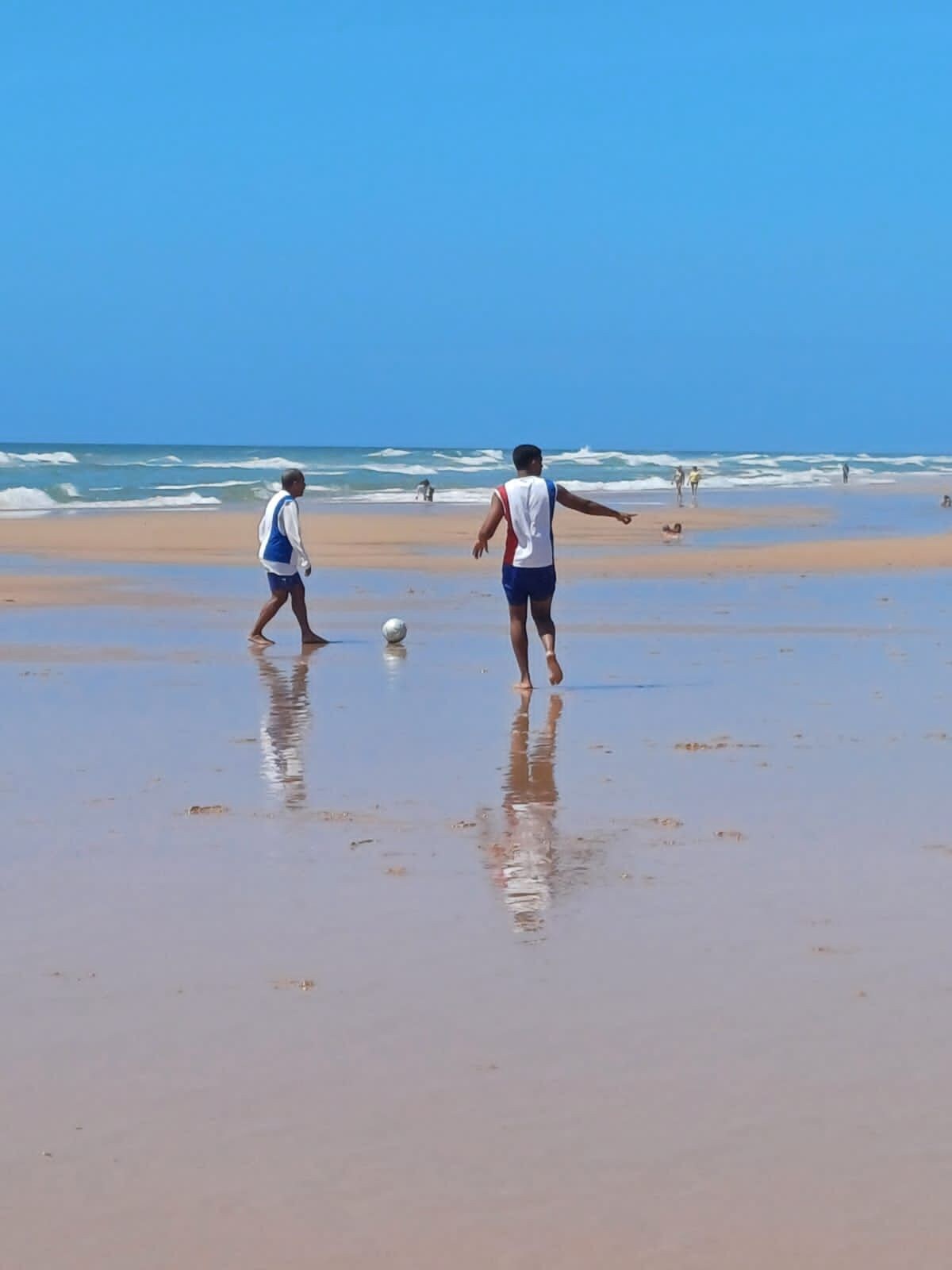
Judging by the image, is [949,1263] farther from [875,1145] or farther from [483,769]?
[483,769]

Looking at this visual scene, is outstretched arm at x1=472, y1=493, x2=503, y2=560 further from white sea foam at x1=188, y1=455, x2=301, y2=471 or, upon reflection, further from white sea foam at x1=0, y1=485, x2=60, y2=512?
white sea foam at x1=188, y1=455, x2=301, y2=471

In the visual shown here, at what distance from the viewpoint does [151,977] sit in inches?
197

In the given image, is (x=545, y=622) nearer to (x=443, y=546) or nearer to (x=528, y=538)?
(x=528, y=538)

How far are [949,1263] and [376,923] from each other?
101 inches

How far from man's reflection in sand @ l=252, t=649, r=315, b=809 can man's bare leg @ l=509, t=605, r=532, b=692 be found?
131cm

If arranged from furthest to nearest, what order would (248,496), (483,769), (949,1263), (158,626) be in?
1. (248,496)
2. (158,626)
3. (483,769)
4. (949,1263)

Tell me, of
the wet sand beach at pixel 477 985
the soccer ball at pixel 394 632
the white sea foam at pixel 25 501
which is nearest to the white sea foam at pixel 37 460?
the white sea foam at pixel 25 501

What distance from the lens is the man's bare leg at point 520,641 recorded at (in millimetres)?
11227

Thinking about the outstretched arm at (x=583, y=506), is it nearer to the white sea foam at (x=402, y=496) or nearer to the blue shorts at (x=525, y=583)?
the blue shorts at (x=525, y=583)

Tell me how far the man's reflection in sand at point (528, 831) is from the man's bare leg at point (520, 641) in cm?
146

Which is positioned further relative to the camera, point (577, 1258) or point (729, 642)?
point (729, 642)

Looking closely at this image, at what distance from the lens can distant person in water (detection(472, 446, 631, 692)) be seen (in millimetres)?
11484

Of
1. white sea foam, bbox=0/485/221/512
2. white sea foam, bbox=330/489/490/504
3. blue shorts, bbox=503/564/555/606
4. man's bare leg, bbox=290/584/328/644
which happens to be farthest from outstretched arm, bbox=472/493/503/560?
white sea foam, bbox=330/489/490/504

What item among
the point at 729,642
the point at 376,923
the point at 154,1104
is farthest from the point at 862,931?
the point at 729,642
